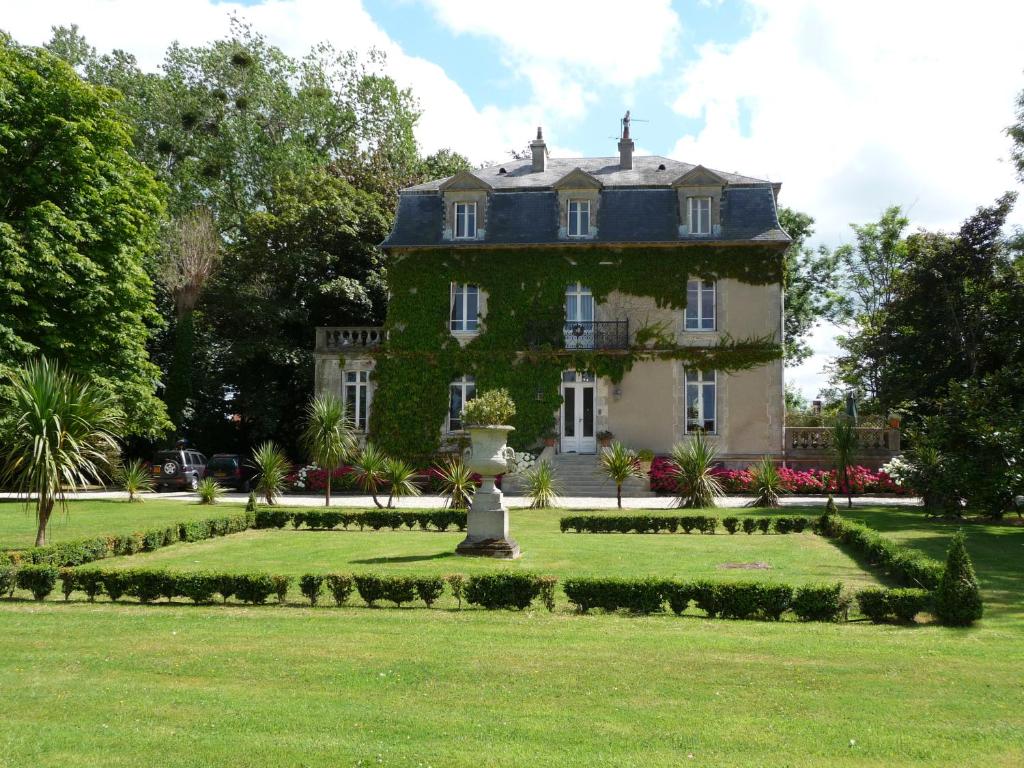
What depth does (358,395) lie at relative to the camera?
3047cm

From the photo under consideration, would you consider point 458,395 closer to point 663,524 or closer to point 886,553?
point 663,524

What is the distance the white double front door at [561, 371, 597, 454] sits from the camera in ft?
94.5

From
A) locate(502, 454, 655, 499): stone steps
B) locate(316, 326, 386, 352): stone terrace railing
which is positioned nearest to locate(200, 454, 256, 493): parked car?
locate(316, 326, 386, 352): stone terrace railing

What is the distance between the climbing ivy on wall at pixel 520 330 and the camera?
2845 centimetres

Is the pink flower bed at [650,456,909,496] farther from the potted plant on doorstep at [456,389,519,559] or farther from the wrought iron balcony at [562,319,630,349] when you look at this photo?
the potted plant on doorstep at [456,389,519,559]

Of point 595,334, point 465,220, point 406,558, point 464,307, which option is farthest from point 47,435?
point 465,220

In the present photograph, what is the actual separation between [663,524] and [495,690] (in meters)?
11.3

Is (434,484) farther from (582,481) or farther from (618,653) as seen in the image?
(618,653)

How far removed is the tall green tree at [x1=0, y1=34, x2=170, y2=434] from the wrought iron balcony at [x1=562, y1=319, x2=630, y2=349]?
43.3 feet

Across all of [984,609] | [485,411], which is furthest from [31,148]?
[984,609]

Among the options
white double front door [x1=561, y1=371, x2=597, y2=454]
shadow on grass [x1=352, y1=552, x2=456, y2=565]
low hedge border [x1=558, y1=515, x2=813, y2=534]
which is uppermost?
white double front door [x1=561, y1=371, x2=597, y2=454]

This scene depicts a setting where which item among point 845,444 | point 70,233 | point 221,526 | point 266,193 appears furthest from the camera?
point 266,193

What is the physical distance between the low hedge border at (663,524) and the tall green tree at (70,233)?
41.1ft

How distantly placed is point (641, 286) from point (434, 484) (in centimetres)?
966
